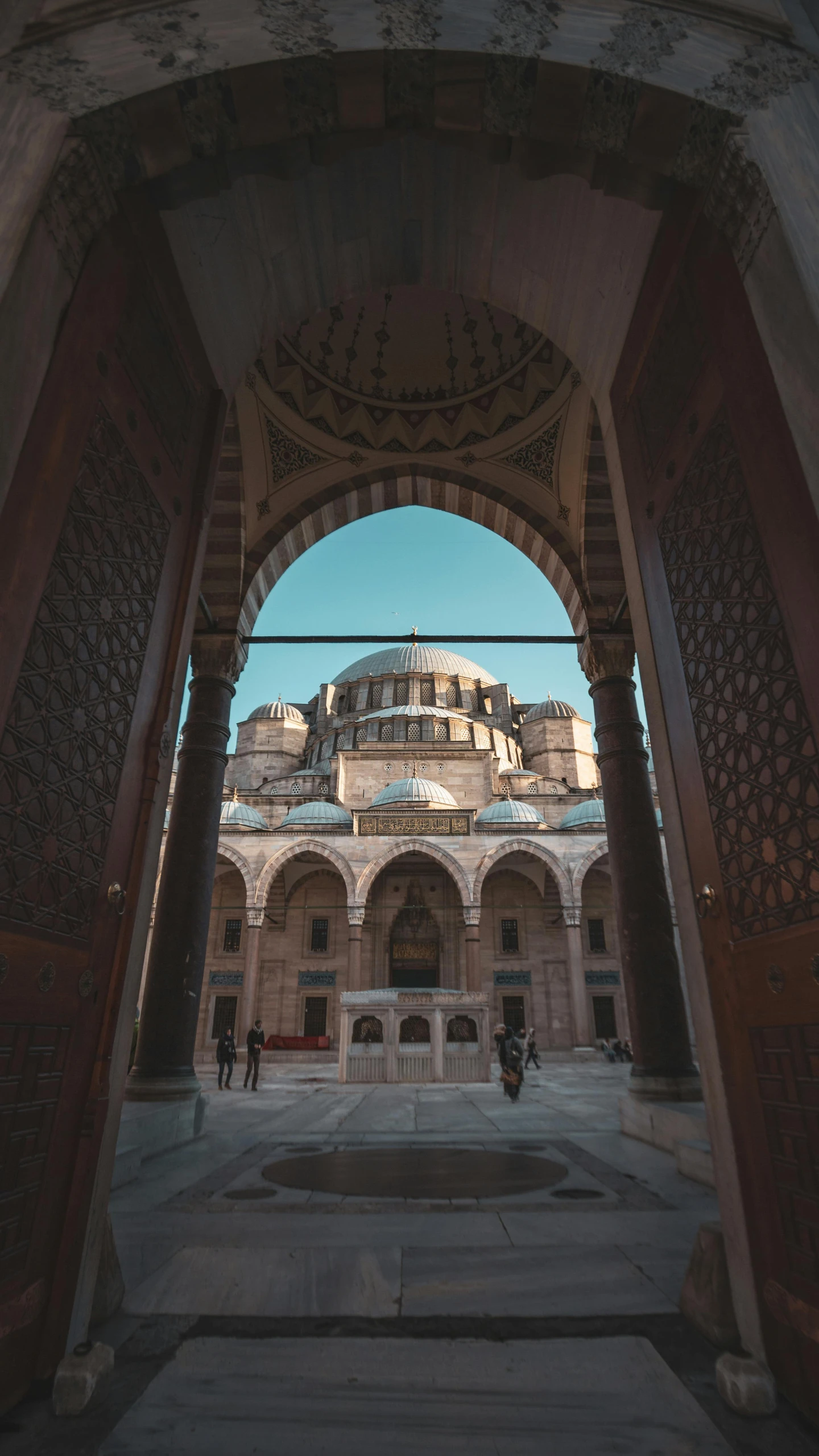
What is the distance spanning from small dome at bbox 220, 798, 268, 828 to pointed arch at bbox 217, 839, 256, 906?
0.82 metres

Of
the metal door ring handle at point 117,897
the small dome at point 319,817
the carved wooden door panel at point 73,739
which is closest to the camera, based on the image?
the carved wooden door panel at point 73,739

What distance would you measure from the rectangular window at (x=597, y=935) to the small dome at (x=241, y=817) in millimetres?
12688

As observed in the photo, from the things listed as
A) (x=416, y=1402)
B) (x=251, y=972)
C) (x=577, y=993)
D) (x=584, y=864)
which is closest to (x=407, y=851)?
(x=584, y=864)

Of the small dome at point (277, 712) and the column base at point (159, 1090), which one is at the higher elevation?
the small dome at point (277, 712)

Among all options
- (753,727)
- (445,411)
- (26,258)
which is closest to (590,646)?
(445,411)

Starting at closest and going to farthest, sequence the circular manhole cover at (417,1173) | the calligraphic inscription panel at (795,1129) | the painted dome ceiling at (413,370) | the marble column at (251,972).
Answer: the calligraphic inscription panel at (795,1129), the circular manhole cover at (417,1173), the painted dome ceiling at (413,370), the marble column at (251,972)

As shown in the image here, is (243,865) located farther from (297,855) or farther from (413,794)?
Result: (413,794)

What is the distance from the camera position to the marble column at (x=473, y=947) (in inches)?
839

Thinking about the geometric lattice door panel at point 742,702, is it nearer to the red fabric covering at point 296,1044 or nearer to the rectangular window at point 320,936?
the red fabric covering at point 296,1044

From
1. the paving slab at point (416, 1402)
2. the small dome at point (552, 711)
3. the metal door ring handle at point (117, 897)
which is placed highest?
the small dome at point (552, 711)

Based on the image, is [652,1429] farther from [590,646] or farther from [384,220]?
[590,646]

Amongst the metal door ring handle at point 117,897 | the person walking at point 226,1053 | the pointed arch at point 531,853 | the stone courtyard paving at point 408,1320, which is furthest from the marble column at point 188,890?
the pointed arch at point 531,853

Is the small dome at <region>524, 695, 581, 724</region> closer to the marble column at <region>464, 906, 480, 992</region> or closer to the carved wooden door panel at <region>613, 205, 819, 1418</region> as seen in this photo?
the marble column at <region>464, 906, 480, 992</region>

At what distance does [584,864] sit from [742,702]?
23.1m
